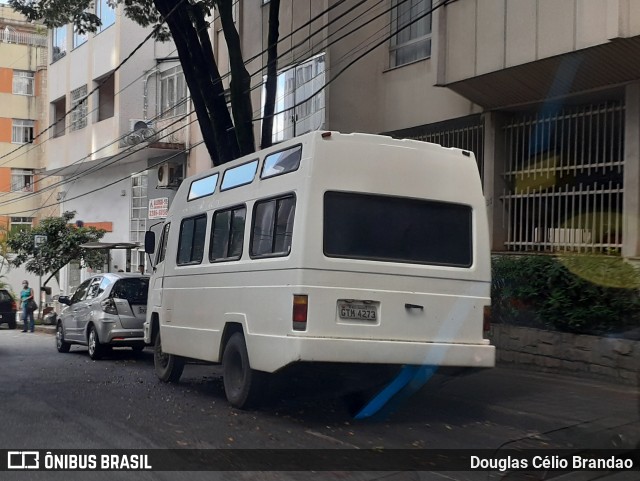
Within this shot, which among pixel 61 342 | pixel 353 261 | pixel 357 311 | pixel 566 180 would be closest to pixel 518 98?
pixel 566 180

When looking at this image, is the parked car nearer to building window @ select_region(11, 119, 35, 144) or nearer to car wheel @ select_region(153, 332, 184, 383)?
car wheel @ select_region(153, 332, 184, 383)

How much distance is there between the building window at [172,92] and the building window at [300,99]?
27.3ft

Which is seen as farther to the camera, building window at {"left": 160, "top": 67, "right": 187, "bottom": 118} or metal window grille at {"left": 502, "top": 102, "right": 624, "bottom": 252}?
building window at {"left": 160, "top": 67, "right": 187, "bottom": 118}

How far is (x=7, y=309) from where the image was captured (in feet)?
90.4

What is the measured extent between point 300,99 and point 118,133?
1243cm

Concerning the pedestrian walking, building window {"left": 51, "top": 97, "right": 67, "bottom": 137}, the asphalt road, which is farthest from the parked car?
the asphalt road

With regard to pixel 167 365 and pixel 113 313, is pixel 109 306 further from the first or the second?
pixel 167 365

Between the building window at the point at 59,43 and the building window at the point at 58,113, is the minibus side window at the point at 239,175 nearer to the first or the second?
the building window at the point at 59,43

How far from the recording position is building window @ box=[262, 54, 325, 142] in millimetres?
16969

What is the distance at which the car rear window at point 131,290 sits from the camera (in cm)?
1520

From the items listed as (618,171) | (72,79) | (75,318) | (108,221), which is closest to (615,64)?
(618,171)

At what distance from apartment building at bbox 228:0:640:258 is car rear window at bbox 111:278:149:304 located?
4.99 meters

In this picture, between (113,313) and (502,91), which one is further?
(113,313)

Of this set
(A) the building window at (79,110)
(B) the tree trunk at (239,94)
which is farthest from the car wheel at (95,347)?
(A) the building window at (79,110)
